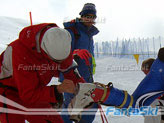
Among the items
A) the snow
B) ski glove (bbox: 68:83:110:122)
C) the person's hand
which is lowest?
the snow

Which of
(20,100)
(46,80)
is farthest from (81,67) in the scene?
(20,100)

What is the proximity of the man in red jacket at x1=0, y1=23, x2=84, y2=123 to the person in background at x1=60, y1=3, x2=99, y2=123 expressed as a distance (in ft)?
2.81

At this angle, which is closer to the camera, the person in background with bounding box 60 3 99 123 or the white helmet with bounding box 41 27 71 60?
the white helmet with bounding box 41 27 71 60

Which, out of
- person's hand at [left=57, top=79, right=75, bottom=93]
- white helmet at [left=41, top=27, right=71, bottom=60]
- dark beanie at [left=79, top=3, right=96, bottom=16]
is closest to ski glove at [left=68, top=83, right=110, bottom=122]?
person's hand at [left=57, top=79, right=75, bottom=93]

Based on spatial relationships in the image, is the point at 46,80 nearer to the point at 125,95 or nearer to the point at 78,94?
the point at 78,94

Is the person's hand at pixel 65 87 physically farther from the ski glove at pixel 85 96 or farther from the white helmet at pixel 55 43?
the white helmet at pixel 55 43

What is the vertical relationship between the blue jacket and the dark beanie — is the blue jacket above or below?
below

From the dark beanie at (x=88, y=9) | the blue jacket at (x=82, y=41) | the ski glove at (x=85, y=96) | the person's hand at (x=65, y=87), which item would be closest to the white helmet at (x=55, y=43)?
the person's hand at (x=65, y=87)

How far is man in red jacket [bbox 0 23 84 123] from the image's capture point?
1.65m

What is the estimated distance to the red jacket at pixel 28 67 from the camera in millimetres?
1652

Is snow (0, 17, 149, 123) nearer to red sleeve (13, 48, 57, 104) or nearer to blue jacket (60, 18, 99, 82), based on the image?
blue jacket (60, 18, 99, 82)

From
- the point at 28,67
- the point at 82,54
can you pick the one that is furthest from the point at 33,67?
the point at 82,54

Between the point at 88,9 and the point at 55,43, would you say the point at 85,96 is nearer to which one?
the point at 55,43

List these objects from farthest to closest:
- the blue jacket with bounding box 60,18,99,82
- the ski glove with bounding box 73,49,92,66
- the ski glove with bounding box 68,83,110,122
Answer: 1. the blue jacket with bounding box 60,18,99,82
2. the ski glove with bounding box 73,49,92,66
3. the ski glove with bounding box 68,83,110,122
